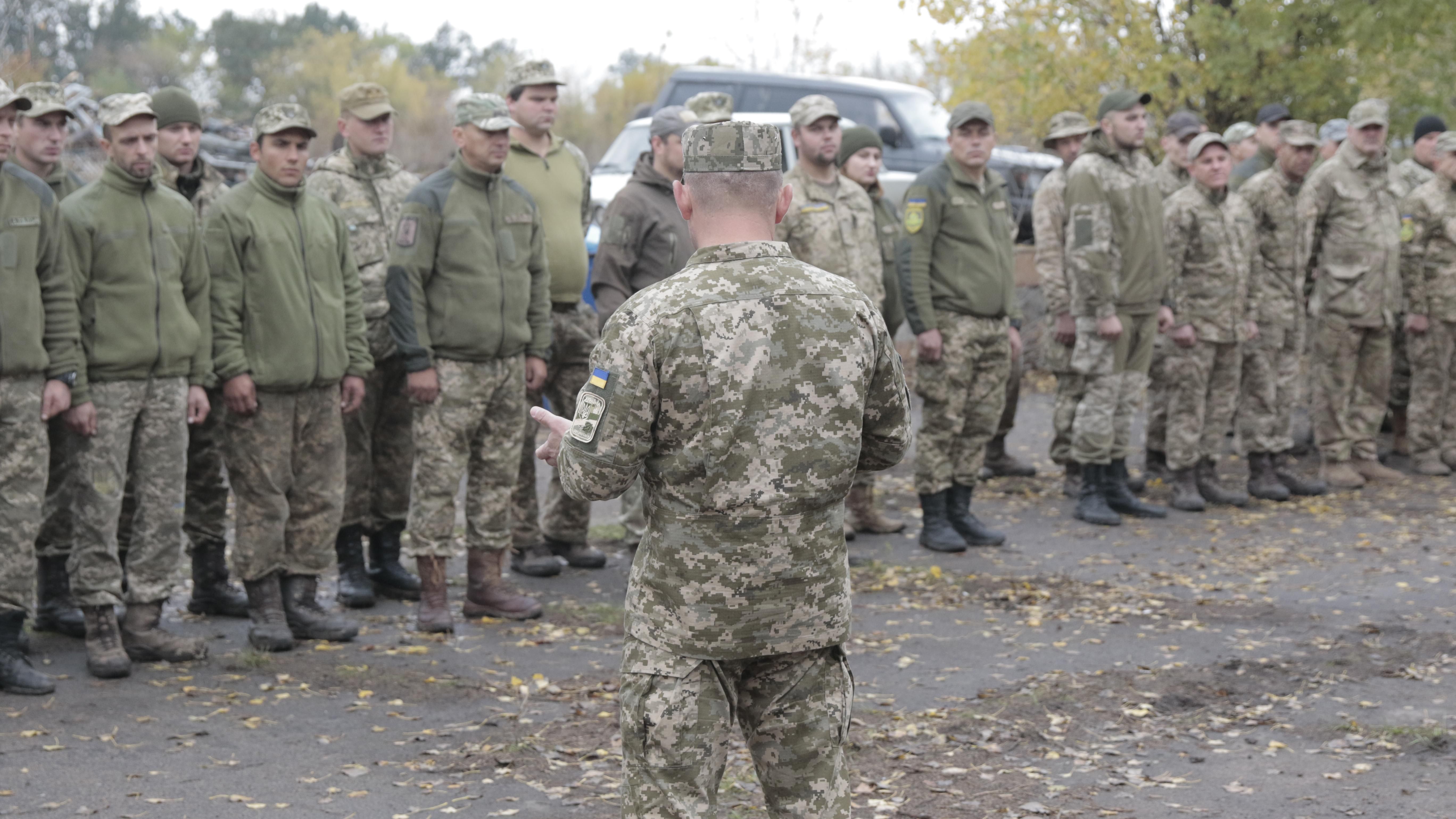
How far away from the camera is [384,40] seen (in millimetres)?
78562

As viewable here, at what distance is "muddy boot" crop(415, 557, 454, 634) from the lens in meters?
6.50

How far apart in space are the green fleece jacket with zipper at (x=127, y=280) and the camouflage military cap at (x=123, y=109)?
198mm

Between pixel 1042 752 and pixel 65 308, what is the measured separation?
406cm

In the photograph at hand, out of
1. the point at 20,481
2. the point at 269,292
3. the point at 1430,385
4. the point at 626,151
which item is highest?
the point at 626,151

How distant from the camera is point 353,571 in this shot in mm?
7062

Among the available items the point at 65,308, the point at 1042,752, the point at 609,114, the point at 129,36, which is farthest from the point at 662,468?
the point at 129,36

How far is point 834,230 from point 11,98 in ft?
13.5

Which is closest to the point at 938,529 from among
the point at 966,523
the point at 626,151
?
the point at 966,523

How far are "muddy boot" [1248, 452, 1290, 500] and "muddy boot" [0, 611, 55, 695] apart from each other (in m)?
7.45

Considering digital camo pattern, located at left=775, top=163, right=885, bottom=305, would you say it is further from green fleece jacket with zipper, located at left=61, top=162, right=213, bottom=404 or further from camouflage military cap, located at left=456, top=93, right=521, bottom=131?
green fleece jacket with zipper, located at left=61, top=162, right=213, bottom=404

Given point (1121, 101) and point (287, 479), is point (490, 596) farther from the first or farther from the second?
point (1121, 101)

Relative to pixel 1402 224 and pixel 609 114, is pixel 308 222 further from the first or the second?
pixel 609 114

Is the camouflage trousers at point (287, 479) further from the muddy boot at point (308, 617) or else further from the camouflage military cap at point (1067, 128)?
the camouflage military cap at point (1067, 128)

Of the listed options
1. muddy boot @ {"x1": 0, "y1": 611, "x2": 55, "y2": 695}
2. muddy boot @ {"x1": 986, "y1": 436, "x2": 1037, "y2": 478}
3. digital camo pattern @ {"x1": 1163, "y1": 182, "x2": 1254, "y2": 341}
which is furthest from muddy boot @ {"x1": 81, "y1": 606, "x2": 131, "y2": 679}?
digital camo pattern @ {"x1": 1163, "y1": 182, "x2": 1254, "y2": 341}
